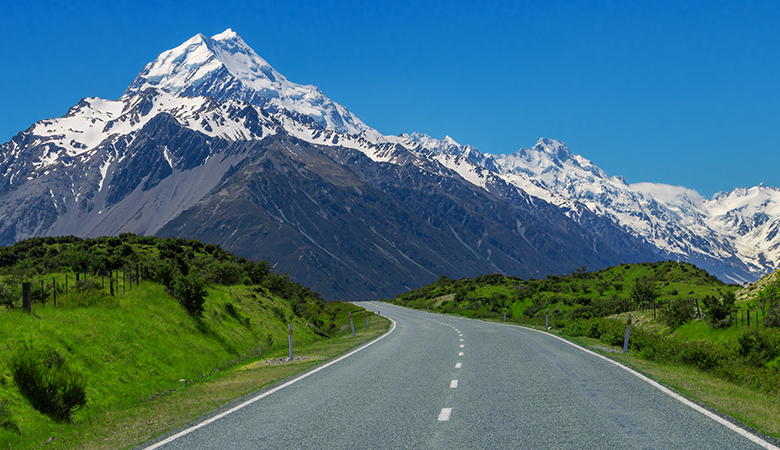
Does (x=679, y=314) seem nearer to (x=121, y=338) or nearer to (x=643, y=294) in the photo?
(x=643, y=294)

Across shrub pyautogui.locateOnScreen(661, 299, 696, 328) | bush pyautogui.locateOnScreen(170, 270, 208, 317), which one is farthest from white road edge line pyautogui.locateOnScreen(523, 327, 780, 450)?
shrub pyautogui.locateOnScreen(661, 299, 696, 328)

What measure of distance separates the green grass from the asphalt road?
5.70 ft

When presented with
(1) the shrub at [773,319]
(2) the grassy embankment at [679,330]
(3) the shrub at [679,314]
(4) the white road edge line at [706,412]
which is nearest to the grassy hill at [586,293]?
(2) the grassy embankment at [679,330]

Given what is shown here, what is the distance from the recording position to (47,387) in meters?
12.1

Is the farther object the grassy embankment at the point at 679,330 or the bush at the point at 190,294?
the bush at the point at 190,294

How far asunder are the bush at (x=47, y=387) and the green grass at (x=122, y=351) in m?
0.21

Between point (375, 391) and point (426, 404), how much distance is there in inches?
76.2

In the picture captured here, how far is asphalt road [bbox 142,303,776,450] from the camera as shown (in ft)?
27.0

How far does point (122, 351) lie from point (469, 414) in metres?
11.0

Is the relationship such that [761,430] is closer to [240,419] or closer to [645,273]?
[240,419]

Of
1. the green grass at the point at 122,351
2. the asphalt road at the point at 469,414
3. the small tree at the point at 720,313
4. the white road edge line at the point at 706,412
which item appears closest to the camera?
the white road edge line at the point at 706,412

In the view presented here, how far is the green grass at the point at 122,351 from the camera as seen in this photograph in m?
11.4

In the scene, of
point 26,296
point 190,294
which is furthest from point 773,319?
point 26,296

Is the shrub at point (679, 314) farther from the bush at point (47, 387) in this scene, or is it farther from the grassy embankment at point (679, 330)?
the bush at point (47, 387)
